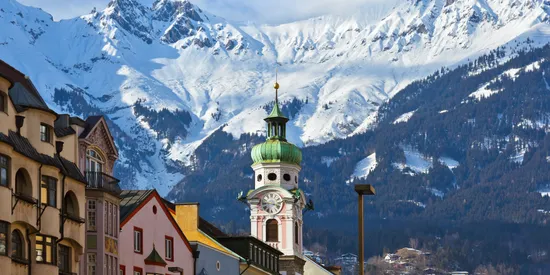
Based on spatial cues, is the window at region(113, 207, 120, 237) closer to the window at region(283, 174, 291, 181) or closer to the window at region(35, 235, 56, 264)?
the window at region(35, 235, 56, 264)

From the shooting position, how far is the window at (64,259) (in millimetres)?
76488

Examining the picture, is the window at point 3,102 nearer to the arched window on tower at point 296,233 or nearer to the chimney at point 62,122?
the chimney at point 62,122

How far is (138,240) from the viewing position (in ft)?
311

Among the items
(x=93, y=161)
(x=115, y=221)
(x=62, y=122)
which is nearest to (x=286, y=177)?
(x=115, y=221)

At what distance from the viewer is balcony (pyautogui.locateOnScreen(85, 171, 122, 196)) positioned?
274ft

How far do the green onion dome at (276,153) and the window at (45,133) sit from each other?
115 metres

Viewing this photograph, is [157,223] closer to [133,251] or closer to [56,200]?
[133,251]

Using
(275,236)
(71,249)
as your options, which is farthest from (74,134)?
(275,236)

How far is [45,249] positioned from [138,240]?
21.4 meters

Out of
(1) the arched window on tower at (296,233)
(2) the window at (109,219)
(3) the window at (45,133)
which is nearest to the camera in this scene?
(3) the window at (45,133)

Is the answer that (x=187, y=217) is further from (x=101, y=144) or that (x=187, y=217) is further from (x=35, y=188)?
(x=35, y=188)

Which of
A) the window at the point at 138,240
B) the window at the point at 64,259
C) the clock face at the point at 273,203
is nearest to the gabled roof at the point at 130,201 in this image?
Answer: the window at the point at 138,240

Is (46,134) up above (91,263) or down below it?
above

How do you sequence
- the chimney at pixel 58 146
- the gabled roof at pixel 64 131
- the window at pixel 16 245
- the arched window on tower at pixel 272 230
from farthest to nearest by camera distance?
the arched window on tower at pixel 272 230
the gabled roof at pixel 64 131
the chimney at pixel 58 146
the window at pixel 16 245
